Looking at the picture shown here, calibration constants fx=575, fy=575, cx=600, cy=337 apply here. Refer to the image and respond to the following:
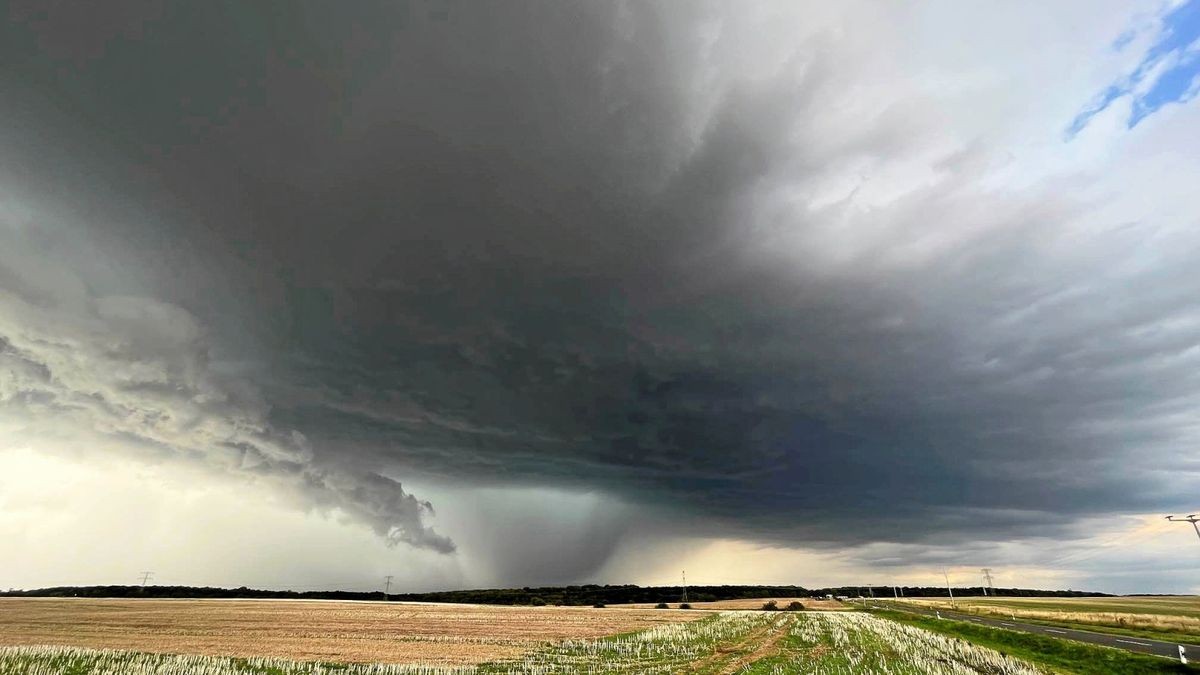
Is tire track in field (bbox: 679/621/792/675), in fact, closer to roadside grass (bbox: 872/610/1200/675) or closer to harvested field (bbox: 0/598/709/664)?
harvested field (bbox: 0/598/709/664)

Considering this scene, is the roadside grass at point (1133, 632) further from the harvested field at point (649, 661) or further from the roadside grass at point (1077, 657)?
the harvested field at point (649, 661)

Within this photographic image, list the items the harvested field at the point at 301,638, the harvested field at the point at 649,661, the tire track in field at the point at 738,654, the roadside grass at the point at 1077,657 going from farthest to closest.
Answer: the harvested field at the point at 301,638 → the tire track in field at the point at 738,654 → the roadside grass at the point at 1077,657 → the harvested field at the point at 649,661

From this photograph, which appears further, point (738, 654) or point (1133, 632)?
point (1133, 632)

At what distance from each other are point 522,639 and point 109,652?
40521 mm

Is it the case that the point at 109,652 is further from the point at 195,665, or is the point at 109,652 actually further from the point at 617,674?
the point at 617,674

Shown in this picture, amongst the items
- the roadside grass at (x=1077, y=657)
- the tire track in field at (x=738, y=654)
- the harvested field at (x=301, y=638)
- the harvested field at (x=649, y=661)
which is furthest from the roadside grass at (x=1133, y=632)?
the harvested field at (x=301, y=638)

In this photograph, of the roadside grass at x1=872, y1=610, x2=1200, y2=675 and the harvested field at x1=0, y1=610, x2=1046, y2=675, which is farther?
the roadside grass at x1=872, y1=610, x2=1200, y2=675

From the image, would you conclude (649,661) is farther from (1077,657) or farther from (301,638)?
(301,638)

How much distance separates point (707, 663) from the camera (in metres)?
47.7

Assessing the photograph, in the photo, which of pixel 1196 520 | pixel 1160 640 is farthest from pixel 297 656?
pixel 1196 520

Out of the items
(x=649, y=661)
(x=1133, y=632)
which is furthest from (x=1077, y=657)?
(x=649, y=661)

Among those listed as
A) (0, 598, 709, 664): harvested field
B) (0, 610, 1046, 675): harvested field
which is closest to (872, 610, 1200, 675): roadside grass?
(0, 610, 1046, 675): harvested field

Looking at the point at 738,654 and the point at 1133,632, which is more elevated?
the point at 1133,632

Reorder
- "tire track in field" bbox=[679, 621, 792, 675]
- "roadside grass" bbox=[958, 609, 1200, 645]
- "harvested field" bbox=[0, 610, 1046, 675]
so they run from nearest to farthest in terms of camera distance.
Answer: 1. "harvested field" bbox=[0, 610, 1046, 675]
2. "tire track in field" bbox=[679, 621, 792, 675]
3. "roadside grass" bbox=[958, 609, 1200, 645]
